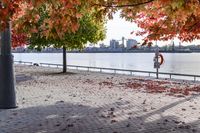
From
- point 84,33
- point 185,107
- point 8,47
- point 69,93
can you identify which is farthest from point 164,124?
point 84,33

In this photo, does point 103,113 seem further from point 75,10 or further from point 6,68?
point 75,10

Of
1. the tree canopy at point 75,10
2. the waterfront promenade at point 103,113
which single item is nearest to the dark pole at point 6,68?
the waterfront promenade at point 103,113

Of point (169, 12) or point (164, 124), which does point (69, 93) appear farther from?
point (169, 12)

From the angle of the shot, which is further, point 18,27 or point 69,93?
point 69,93

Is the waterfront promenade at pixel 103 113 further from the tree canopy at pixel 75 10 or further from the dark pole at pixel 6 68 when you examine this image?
the tree canopy at pixel 75 10

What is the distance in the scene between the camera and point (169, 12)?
29.7 feet

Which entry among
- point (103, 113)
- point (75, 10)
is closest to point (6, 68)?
point (103, 113)

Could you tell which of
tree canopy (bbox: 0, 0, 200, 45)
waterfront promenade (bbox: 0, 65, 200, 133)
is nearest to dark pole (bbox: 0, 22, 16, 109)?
waterfront promenade (bbox: 0, 65, 200, 133)

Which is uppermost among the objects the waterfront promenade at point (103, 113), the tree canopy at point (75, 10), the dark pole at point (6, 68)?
the tree canopy at point (75, 10)

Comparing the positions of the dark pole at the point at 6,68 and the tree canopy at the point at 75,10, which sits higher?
the tree canopy at the point at 75,10

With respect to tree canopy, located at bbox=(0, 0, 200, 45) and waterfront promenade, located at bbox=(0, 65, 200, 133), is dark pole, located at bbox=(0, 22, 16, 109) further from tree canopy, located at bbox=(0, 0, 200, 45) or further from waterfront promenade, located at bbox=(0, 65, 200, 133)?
tree canopy, located at bbox=(0, 0, 200, 45)

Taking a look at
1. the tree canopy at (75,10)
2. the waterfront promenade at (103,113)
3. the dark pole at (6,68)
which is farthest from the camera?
the dark pole at (6,68)

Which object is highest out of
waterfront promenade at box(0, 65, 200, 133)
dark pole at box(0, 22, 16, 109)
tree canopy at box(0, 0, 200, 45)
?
tree canopy at box(0, 0, 200, 45)

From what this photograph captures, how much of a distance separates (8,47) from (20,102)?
3151mm
